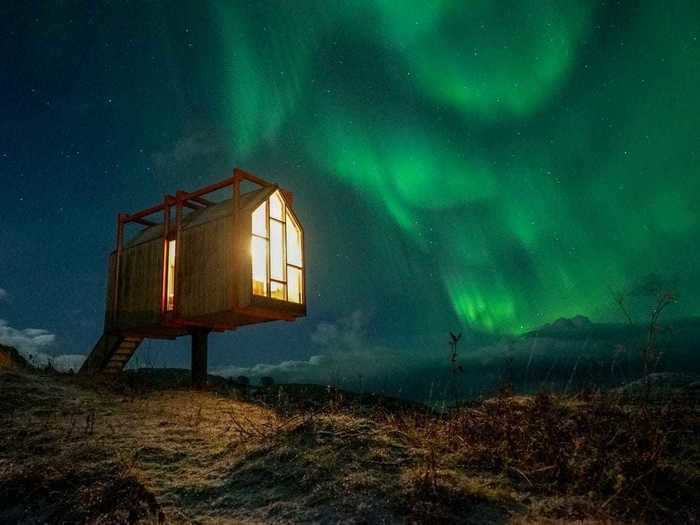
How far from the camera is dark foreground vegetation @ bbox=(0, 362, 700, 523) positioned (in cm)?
461

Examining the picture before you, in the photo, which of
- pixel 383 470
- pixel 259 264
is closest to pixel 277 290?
pixel 259 264

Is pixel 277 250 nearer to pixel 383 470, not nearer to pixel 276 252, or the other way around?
pixel 276 252

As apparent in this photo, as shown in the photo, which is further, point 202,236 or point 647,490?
point 202,236

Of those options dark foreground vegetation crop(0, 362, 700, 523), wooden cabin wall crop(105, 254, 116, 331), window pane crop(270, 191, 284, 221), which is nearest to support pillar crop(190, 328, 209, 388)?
wooden cabin wall crop(105, 254, 116, 331)

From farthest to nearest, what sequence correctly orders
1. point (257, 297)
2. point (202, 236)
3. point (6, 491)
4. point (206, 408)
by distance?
point (202, 236), point (257, 297), point (206, 408), point (6, 491)

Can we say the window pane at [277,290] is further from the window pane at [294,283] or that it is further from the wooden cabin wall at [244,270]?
the wooden cabin wall at [244,270]

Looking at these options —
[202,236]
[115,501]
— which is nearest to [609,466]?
[115,501]

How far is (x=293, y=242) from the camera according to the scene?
16812mm

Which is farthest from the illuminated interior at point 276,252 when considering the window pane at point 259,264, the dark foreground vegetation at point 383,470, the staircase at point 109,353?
the dark foreground vegetation at point 383,470

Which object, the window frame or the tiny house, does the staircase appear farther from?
the window frame

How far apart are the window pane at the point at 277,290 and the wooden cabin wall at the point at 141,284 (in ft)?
13.1

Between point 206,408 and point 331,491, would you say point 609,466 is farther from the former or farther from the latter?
point 206,408

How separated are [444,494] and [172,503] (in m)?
2.69

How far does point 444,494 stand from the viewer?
4.64 m
